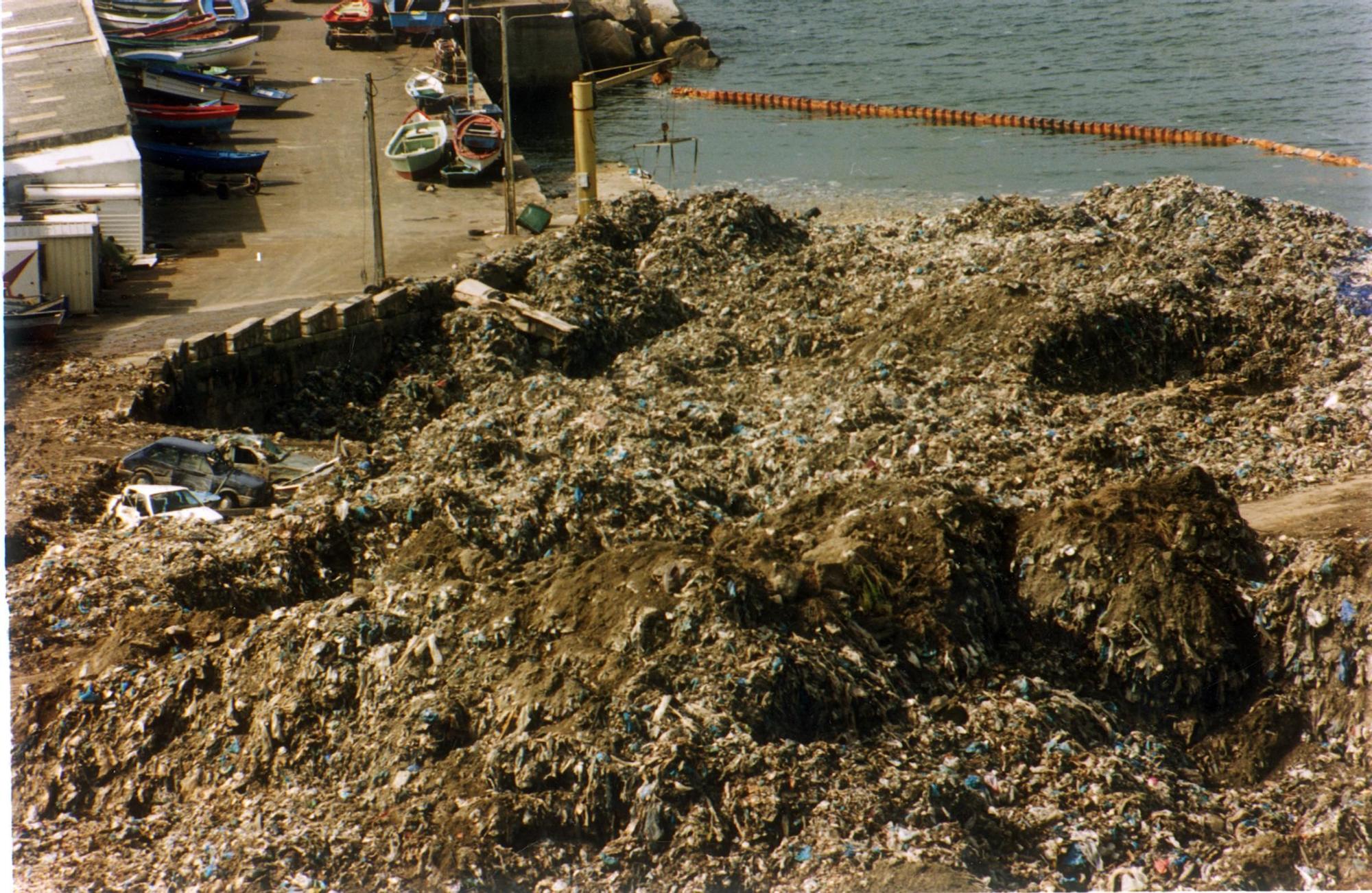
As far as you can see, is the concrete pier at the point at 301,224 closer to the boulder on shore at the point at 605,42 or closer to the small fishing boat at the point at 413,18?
the small fishing boat at the point at 413,18

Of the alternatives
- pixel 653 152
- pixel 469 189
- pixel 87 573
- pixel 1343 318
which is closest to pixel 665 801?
pixel 87 573

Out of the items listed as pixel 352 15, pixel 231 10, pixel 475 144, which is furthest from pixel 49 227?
pixel 352 15

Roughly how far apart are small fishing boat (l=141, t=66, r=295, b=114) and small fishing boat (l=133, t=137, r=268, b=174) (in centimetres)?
516

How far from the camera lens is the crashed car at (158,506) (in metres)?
13.1

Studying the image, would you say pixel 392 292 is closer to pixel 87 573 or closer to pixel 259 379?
pixel 259 379

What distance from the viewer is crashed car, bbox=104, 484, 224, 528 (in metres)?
13.1

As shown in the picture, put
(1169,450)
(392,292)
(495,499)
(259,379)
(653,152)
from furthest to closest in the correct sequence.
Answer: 1. (653,152)
2. (392,292)
3. (259,379)
4. (1169,450)
5. (495,499)

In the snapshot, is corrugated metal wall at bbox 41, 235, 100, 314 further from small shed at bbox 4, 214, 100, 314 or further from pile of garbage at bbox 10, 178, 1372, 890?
pile of garbage at bbox 10, 178, 1372, 890

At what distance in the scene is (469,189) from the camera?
28.1 metres

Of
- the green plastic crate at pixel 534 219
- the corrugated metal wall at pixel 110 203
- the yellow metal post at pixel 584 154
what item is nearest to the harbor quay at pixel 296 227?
the green plastic crate at pixel 534 219

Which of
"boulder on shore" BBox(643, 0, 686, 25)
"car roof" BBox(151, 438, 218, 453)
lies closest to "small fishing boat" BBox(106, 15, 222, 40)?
"boulder on shore" BBox(643, 0, 686, 25)

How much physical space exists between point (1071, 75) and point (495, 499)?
4503 cm

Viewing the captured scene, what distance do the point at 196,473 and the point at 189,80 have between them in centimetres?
2311

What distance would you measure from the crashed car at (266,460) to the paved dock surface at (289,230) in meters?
4.31
